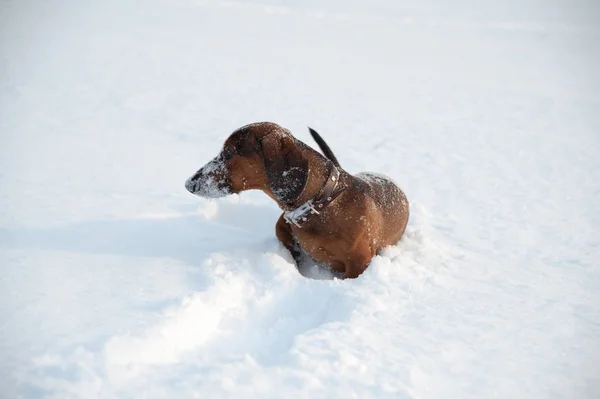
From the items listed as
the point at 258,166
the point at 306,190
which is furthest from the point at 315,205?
the point at 258,166

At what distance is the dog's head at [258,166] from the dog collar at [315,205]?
115mm

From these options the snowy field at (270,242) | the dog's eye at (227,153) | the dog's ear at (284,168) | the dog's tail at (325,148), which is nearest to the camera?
the snowy field at (270,242)

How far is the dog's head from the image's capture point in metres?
2.80

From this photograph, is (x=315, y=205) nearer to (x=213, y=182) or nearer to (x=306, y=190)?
(x=306, y=190)

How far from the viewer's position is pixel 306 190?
2842 mm

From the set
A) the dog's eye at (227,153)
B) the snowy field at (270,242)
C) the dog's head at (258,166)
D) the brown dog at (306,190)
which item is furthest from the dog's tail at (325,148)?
the snowy field at (270,242)

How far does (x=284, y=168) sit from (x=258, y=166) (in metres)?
0.22

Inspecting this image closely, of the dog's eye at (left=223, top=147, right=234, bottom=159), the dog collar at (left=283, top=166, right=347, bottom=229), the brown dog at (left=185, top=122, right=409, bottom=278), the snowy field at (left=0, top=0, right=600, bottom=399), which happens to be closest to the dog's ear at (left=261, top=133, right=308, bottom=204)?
the brown dog at (left=185, top=122, right=409, bottom=278)

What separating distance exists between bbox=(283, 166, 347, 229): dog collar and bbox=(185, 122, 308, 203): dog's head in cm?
12

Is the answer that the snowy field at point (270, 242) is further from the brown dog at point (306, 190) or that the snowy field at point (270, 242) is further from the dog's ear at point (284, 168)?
the dog's ear at point (284, 168)

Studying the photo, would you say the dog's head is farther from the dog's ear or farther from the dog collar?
the dog collar

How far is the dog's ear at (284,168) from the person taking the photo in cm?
279

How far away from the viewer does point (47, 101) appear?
5820 millimetres

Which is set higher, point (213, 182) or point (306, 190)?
point (306, 190)
